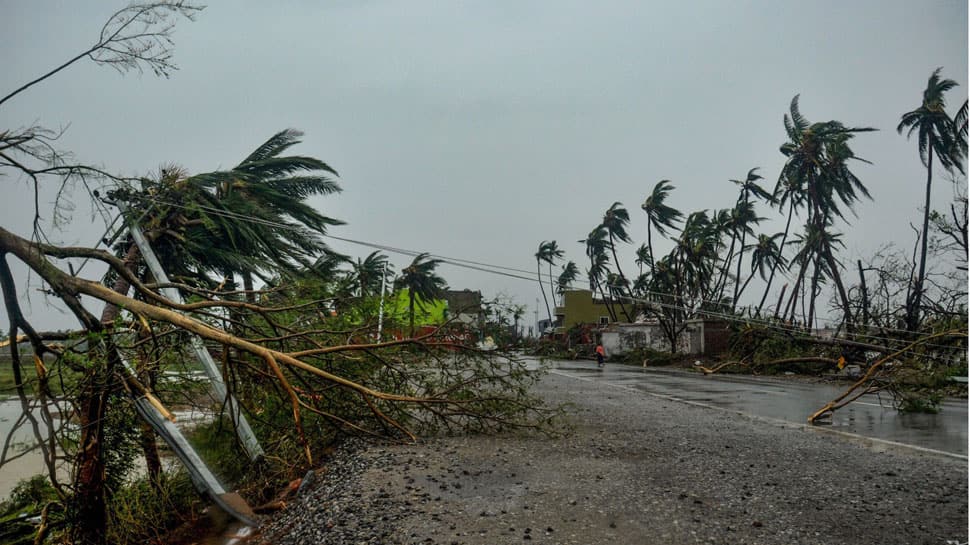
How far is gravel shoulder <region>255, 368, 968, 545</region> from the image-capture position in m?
4.27

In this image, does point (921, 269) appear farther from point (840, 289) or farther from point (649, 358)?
point (649, 358)

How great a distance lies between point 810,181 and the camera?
29844mm

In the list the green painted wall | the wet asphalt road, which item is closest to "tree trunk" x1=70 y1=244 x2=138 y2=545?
the green painted wall

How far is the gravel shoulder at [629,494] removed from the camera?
4.27 m

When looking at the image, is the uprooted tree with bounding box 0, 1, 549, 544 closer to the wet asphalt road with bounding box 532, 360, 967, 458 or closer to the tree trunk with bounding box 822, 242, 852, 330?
the wet asphalt road with bounding box 532, 360, 967, 458

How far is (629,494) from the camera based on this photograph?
16.7 ft

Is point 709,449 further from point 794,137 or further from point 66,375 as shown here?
point 794,137

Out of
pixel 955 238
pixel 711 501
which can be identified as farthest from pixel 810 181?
pixel 711 501

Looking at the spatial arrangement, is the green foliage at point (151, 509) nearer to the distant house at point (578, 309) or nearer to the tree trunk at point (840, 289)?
the tree trunk at point (840, 289)

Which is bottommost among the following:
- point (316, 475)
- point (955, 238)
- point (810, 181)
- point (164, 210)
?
point (316, 475)

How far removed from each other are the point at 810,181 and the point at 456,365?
26485 millimetres

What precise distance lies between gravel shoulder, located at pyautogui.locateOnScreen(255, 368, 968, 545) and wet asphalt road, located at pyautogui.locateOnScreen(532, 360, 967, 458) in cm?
108

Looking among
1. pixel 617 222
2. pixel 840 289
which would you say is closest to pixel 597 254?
pixel 617 222

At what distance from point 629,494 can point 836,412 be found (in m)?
7.22
